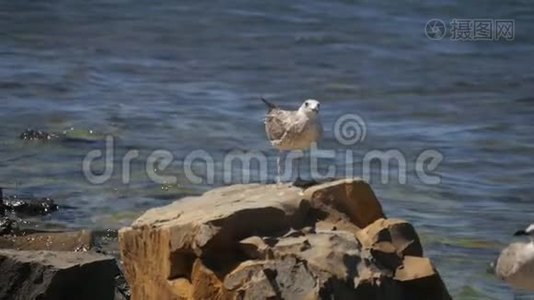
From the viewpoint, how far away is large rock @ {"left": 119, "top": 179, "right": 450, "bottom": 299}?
6449 mm

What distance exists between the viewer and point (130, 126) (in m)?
13.1

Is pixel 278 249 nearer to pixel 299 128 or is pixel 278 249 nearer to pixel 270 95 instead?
pixel 299 128

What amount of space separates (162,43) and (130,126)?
4.58 m

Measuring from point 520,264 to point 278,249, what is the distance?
184 cm

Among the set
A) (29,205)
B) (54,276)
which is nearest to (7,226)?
(29,205)

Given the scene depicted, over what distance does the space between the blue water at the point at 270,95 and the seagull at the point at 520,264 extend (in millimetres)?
860

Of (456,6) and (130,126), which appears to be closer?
(130,126)

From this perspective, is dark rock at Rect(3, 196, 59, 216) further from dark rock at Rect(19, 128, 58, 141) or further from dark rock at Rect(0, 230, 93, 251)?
dark rock at Rect(19, 128, 58, 141)

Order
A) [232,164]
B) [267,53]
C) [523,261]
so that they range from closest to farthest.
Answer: [523,261] < [232,164] < [267,53]

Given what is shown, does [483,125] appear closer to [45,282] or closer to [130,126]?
[130,126]

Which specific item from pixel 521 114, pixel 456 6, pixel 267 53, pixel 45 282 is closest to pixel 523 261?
pixel 45 282

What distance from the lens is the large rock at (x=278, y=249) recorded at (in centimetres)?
645

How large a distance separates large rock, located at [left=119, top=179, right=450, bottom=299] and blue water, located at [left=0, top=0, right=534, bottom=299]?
77.1 inches

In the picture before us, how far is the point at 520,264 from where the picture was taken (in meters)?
7.82
